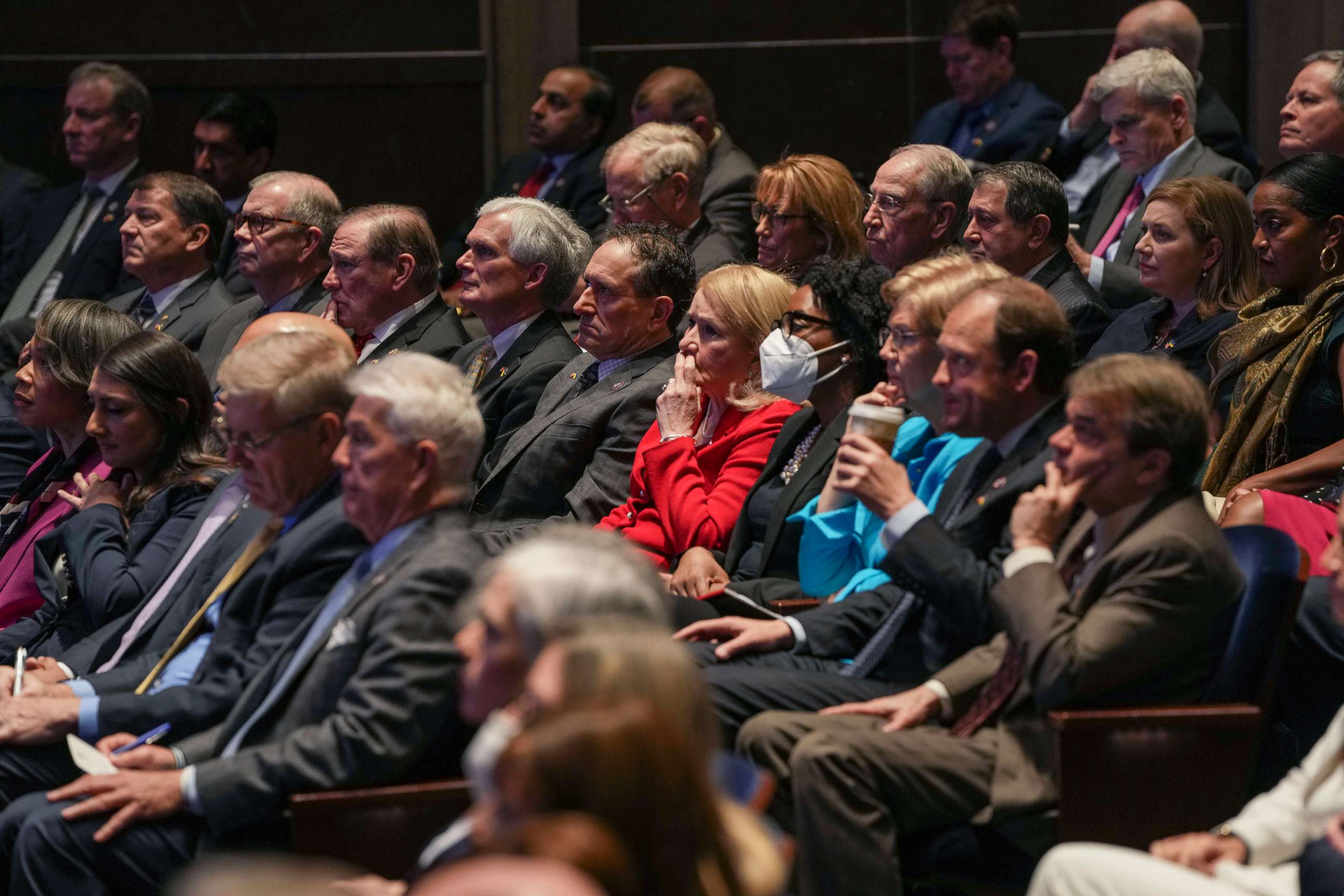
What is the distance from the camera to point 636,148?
566 centimetres

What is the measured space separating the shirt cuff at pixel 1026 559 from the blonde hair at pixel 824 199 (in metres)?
2.30

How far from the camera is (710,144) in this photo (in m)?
6.53

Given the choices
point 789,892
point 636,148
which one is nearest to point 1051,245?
point 636,148

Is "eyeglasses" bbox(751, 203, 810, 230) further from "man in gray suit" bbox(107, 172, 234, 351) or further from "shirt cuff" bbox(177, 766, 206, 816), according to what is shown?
"shirt cuff" bbox(177, 766, 206, 816)

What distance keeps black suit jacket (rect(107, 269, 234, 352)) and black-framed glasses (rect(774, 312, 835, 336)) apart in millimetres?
2481

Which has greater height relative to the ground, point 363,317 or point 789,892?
point 363,317

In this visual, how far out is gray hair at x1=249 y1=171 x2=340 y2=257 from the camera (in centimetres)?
571

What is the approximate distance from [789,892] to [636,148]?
3.19 metres

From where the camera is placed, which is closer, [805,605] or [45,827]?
[45,827]

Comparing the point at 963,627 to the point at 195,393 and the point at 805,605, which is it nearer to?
the point at 805,605

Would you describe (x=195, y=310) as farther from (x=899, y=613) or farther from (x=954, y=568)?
(x=954, y=568)

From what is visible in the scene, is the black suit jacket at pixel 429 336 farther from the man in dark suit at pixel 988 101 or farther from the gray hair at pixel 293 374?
the man in dark suit at pixel 988 101

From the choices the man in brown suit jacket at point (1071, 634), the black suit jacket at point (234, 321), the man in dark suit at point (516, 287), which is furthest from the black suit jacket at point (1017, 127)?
the man in brown suit jacket at point (1071, 634)

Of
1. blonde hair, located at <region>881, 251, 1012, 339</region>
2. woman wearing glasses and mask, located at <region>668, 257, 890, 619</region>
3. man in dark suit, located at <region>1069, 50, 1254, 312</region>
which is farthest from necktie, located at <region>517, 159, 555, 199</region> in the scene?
blonde hair, located at <region>881, 251, 1012, 339</region>
